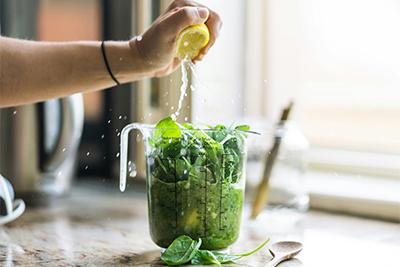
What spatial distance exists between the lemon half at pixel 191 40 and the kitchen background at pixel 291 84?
1.03 ft

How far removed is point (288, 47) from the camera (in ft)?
4.17

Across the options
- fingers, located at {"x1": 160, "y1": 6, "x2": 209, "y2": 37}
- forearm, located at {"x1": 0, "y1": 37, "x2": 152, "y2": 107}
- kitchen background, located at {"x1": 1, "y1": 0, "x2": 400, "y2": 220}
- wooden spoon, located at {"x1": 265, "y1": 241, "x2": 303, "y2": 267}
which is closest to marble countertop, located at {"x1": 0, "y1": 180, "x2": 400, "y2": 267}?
wooden spoon, located at {"x1": 265, "y1": 241, "x2": 303, "y2": 267}

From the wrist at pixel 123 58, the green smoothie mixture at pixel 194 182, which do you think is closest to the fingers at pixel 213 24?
the wrist at pixel 123 58

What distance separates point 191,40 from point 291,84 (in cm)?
62

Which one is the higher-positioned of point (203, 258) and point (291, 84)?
point (291, 84)

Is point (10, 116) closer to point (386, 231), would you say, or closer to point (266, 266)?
point (266, 266)

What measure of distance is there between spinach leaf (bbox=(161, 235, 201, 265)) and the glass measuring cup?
0.05 feet

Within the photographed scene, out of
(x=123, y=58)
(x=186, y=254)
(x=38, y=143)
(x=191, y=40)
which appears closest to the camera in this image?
(x=186, y=254)

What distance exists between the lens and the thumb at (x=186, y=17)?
675 millimetres

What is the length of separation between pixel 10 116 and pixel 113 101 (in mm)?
411

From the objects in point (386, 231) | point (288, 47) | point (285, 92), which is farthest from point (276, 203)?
point (288, 47)

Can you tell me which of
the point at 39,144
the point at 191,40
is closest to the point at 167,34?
the point at 191,40

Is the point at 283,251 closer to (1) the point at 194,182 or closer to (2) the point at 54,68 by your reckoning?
(1) the point at 194,182

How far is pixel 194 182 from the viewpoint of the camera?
0.60m
